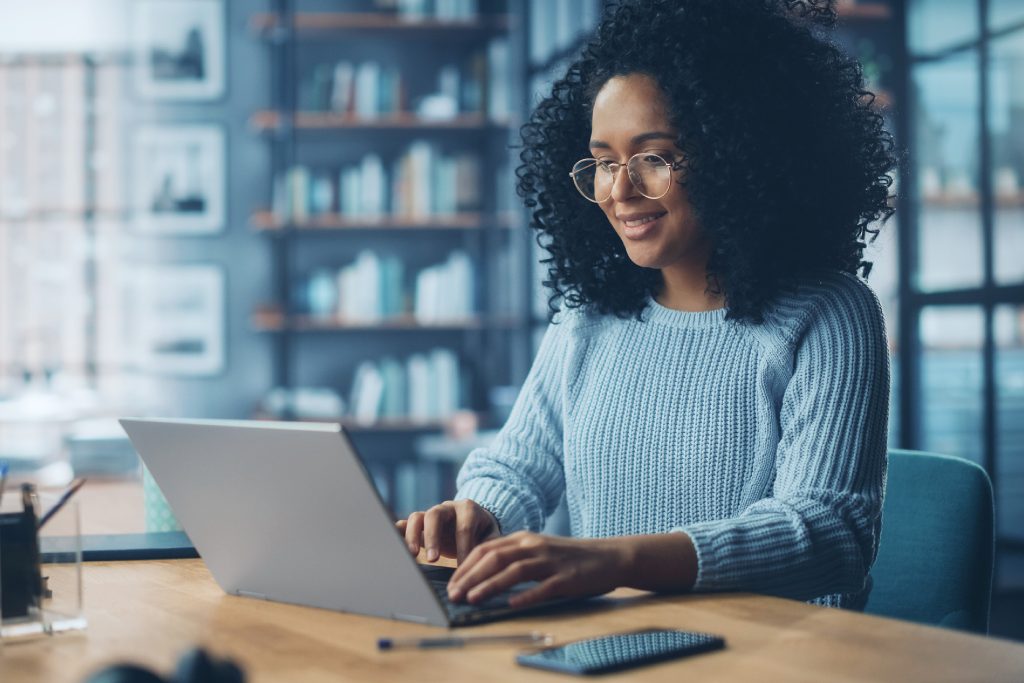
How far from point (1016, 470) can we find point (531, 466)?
1892mm

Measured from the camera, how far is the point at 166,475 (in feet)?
3.63

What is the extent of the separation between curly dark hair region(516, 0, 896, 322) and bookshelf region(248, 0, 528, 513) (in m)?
3.45

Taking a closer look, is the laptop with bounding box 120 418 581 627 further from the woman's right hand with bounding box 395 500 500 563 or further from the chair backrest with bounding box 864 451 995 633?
the chair backrest with bounding box 864 451 995 633

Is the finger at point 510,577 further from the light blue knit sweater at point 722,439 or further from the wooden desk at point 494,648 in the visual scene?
the light blue knit sweater at point 722,439

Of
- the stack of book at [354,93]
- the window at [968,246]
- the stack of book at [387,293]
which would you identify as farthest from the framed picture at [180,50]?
the window at [968,246]

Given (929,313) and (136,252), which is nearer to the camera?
(929,313)

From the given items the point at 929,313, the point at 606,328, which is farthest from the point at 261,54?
the point at 606,328

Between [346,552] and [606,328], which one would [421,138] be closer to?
[606,328]

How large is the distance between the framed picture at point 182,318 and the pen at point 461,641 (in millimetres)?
4539

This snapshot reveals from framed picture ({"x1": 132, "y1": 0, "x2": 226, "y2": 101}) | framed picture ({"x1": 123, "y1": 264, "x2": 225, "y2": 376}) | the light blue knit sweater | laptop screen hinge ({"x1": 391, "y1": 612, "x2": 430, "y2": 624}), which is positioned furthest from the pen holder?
framed picture ({"x1": 132, "y1": 0, "x2": 226, "y2": 101})

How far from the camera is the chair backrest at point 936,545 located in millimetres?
1359

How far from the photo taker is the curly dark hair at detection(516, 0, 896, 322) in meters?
1.40

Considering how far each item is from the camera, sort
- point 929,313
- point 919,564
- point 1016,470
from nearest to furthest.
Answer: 1. point 919,564
2. point 1016,470
3. point 929,313

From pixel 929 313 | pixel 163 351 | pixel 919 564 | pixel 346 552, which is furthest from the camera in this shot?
pixel 163 351
